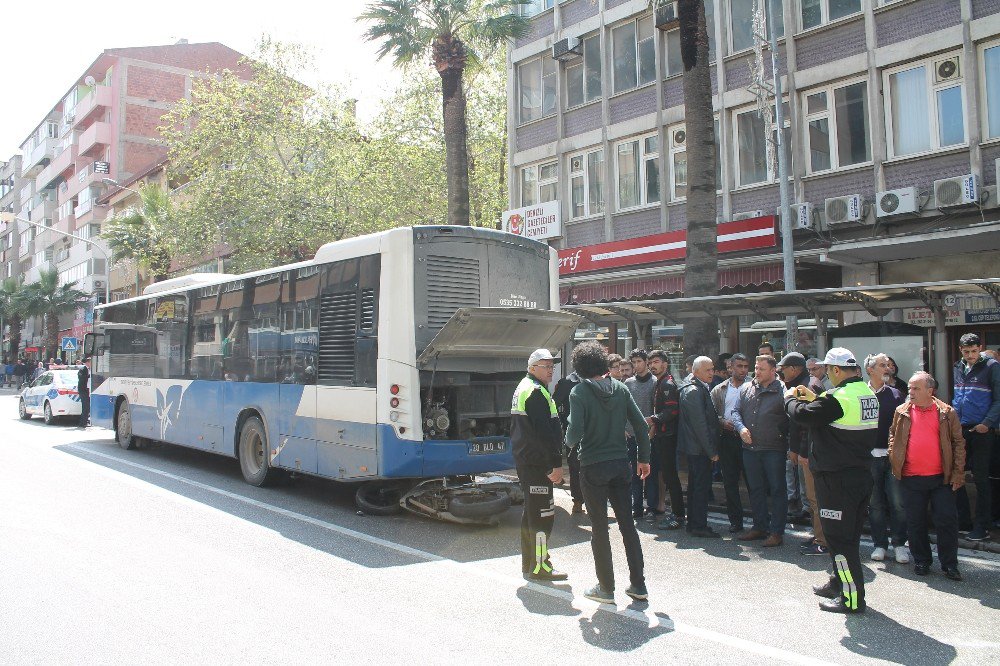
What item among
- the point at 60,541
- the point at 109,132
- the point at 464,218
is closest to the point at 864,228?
the point at 464,218

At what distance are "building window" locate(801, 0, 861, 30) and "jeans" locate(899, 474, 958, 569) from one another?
13.1 metres

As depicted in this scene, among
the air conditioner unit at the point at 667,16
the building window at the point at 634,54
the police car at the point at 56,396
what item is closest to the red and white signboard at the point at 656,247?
the building window at the point at 634,54

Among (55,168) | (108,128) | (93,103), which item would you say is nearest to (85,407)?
(108,128)

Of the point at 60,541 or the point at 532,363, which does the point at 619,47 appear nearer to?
the point at 532,363

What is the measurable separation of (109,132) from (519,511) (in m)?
54.7

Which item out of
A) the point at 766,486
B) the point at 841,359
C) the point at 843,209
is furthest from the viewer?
the point at 843,209

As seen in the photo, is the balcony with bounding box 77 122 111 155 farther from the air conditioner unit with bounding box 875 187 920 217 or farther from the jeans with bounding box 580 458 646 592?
the jeans with bounding box 580 458 646 592

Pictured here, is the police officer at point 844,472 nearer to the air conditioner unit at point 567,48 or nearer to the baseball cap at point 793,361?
the baseball cap at point 793,361

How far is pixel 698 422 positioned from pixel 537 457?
2445 mm

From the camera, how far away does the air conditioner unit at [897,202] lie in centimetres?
1504

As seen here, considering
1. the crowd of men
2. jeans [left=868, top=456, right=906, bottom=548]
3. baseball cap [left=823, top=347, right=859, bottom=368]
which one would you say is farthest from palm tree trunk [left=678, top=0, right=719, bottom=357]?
baseball cap [left=823, top=347, right=859, bottom=368]

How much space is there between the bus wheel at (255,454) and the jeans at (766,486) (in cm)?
620

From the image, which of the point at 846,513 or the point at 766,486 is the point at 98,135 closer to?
the point at 766,486

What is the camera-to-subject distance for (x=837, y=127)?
1683 centimetres
